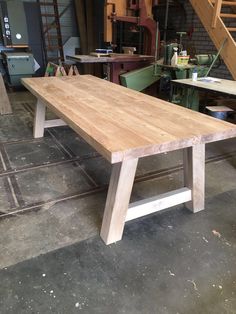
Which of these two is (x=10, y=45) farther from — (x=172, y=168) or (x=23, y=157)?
(x=172, y=168)

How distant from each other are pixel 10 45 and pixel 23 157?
3331 mm

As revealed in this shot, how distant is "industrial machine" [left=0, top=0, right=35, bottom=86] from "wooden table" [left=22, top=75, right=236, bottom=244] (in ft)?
10.0

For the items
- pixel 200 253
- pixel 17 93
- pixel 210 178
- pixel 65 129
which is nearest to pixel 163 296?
pixel 200 253

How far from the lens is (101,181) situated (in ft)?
6.97

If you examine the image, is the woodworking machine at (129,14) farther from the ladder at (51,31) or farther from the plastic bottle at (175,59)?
the ladder at (51,31)

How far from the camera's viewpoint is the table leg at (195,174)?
1631mm

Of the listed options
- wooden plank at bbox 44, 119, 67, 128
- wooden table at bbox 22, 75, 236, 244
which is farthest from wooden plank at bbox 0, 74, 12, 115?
wooden table at bbox 22, 75, 236, 244

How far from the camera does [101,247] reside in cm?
150

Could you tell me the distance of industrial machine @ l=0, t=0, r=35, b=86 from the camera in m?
4.69

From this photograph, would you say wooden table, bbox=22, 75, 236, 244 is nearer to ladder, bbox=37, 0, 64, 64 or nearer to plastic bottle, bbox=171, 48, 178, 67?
plastic bottle, bbox=171, 48, 178, 67

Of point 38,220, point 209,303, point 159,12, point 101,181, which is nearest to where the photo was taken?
point 209,303

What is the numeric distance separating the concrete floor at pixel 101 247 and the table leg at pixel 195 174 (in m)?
0.09

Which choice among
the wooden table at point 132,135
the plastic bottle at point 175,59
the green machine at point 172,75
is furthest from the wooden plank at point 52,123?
the plastic bottle at point 175,59

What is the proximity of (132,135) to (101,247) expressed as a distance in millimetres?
643
